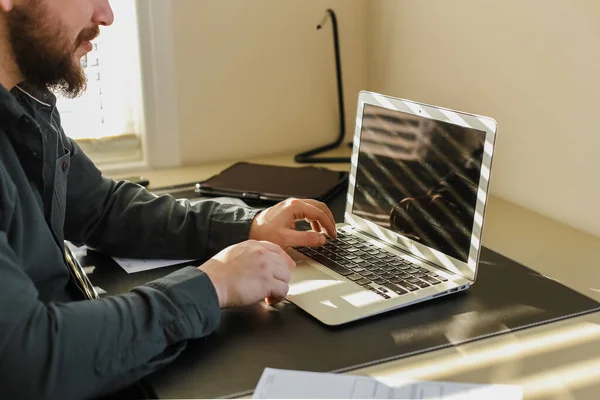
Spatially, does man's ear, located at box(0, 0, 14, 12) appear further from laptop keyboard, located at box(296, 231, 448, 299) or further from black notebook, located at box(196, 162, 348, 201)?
black notebook, located at box(196, 162, 348, 201)

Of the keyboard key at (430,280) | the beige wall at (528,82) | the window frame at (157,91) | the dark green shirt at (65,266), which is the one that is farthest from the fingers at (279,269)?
the window frame at (157,91)

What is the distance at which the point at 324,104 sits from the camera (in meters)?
2.01

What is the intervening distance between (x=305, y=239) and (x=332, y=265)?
75 mm

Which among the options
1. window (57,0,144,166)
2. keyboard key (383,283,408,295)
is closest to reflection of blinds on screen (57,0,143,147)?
window (57,0,144,166)

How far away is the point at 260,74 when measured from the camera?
1.92 metres

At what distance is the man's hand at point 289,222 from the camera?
1.19 meters

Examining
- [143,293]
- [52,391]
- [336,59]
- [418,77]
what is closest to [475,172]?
[143,293]

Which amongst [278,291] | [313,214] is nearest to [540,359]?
[278,291]

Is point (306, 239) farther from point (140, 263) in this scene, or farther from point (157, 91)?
point (157, 91)

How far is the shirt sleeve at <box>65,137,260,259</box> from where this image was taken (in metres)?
1.22

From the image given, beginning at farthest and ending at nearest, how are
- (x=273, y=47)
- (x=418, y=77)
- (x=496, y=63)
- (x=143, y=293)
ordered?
(x=273, y=47) → (x=418, y=77) → (x=496, y=63) → (x=143, y=293)

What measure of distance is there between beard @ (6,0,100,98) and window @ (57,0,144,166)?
77 centimetres

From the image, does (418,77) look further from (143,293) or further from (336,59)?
(143,293)

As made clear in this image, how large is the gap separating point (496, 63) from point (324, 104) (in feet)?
1.98
